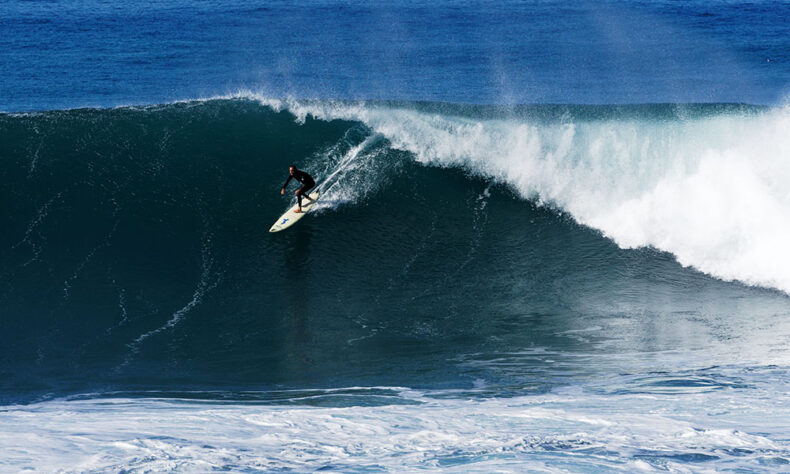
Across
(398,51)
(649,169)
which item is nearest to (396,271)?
(649,169)

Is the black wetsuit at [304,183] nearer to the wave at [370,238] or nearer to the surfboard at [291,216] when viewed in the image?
the surfboard at [291,216]

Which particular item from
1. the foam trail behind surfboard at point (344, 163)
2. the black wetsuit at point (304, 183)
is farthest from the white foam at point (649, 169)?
the black wetsuit at point (304, 183)

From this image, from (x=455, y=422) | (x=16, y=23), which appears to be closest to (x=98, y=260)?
(x=455, y=422)

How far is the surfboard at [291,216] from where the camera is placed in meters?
14.1

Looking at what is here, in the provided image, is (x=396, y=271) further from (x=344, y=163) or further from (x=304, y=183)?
(x=344, y=163)

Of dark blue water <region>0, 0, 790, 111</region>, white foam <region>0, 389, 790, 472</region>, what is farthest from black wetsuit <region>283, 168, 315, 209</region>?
dark blue water <region>0, 0, 790, 111</region>

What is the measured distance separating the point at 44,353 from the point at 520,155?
9.17m

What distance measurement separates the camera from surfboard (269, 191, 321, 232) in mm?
14109

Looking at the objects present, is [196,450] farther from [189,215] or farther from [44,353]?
[189,215]

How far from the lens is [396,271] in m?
13.1

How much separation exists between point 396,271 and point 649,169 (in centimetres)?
577

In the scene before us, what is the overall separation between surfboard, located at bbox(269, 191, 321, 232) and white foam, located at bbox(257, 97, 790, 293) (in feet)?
9.30

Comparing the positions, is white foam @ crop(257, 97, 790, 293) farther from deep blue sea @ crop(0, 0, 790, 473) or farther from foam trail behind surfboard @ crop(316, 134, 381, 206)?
foam trail behind surfboard @ crop(316, 134, 381, 206)

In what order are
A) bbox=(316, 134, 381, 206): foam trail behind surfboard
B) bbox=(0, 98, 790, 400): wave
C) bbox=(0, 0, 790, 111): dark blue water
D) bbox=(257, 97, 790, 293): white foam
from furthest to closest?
Answer: bbox=(0, 0, 790, 111): dark blue water, bbox=(316, 134, 381, 206): foam trail behind surfboard, bbox=(257, 97, 790, 293): white foam, bbox=(0, 98, 790, 400): wave
